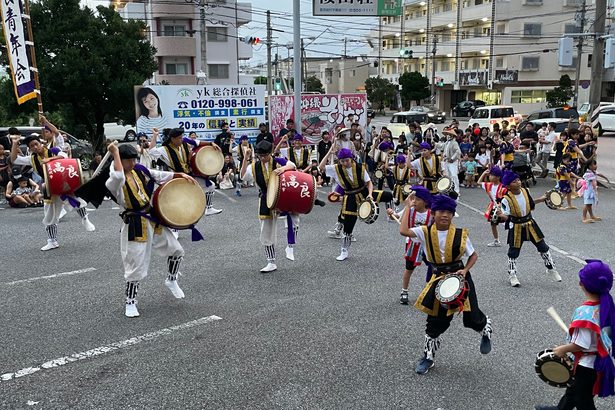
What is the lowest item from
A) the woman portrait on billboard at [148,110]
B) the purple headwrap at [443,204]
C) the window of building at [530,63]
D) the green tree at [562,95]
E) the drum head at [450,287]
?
the drum head at [450,287]

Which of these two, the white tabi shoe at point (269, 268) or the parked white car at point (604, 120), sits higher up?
the parked white car at point (604, 120)

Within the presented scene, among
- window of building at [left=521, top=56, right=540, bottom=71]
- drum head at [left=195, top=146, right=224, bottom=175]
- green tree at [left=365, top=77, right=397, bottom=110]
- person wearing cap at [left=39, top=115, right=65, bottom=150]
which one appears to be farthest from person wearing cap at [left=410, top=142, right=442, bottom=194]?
green tree at [left=365, top=77, right=397, bottom=110]

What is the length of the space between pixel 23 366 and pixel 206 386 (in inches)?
64.7

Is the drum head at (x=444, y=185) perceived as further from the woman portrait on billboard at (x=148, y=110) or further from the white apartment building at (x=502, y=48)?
the white apartment building at (x=502, y=48)

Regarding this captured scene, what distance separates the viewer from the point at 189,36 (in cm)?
3650

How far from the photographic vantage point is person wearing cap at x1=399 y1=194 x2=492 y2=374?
4.34 m

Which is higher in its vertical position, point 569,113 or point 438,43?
point 438,43

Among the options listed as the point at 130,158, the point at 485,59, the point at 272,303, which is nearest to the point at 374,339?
the point at 272,303

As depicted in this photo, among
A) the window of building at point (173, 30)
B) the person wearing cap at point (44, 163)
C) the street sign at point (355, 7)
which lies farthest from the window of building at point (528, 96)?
the person wearing cap at point (44, 163)

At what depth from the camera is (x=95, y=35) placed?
60.1ft

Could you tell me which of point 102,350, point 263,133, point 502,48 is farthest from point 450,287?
point 502,48

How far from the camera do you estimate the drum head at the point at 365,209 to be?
6.84 m

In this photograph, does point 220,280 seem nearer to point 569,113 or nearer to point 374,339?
point 374,339

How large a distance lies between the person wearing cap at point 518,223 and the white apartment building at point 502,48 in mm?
38648
